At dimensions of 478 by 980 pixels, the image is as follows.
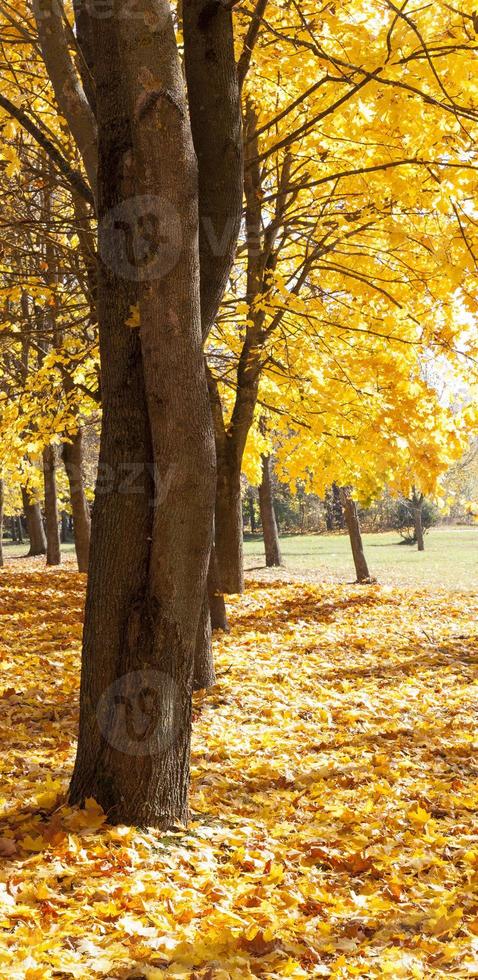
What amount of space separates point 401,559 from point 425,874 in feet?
83.9

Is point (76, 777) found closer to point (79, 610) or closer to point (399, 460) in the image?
point (399, 460)

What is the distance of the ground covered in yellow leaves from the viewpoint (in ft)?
9.16

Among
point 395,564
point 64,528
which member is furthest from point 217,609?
point 64,528

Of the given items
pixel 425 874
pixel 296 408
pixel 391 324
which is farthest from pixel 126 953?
pixel 296 408

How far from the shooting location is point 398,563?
2670 cm

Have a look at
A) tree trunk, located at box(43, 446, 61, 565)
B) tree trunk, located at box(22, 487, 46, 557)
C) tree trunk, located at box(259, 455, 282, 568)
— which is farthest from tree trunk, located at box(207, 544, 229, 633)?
tree trunk, located at box(22, 487, 46, 557)

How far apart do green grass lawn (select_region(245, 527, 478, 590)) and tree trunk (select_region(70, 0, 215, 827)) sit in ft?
44.0

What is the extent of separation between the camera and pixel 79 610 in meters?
10.9

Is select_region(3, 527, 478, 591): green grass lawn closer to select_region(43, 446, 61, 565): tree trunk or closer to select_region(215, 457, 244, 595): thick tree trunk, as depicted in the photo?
select_region(43, 446, 61, 565): tree trunk

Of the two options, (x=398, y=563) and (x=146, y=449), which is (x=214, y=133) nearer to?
(x=146, y=449)

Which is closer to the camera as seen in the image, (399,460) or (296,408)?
(399,460)

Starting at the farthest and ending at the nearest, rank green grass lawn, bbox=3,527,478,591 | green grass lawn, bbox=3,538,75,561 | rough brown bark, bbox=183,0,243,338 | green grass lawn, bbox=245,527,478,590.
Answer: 1. green grass lawn, bbox=3,538,75,561
2. green grass lawn, bbox=245,527,478,590
3. green grass lawn, bbox=3,527,478,591
4. rough brown bark, bbox=183,0,243,338

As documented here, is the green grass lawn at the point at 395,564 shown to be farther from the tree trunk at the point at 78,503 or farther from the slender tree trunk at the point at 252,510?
the slender tree trunk at the point at 252,510

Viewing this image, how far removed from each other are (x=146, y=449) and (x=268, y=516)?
56.8ft
